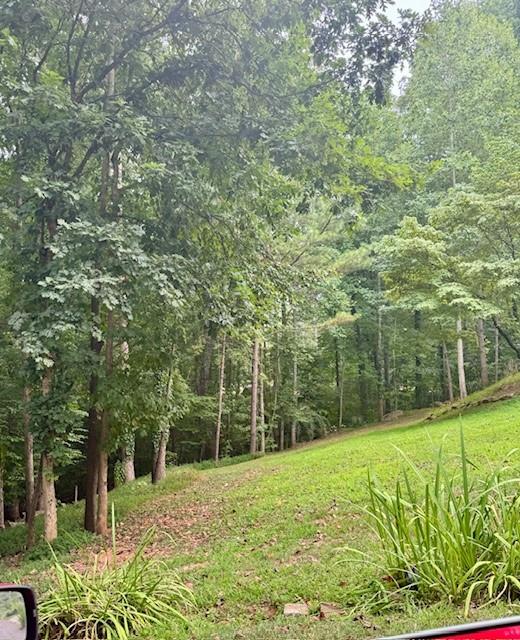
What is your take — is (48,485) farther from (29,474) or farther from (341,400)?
(341,400)

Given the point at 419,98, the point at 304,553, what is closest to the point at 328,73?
the point at 304,553

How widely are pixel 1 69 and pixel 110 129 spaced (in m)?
1.31

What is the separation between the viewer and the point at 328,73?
5.38 m

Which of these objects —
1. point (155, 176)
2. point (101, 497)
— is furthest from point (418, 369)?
point (155, 176)

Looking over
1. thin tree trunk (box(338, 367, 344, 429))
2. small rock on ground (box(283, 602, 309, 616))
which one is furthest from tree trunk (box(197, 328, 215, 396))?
small rock on ground (box(283, 602, 309, 616))

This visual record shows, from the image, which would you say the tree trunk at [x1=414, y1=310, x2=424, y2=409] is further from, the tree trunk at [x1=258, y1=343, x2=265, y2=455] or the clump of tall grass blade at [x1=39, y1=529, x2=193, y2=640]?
the clump of tall grass blade at [x1=39, y1=529, x2=193, y2=640]

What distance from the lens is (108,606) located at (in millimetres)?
2920

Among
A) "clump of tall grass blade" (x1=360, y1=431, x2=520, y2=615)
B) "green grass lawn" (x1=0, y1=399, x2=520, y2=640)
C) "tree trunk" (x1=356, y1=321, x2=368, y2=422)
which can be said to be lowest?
"green grass lawn" (x1=0, y1=399, x2=520, y2=640)

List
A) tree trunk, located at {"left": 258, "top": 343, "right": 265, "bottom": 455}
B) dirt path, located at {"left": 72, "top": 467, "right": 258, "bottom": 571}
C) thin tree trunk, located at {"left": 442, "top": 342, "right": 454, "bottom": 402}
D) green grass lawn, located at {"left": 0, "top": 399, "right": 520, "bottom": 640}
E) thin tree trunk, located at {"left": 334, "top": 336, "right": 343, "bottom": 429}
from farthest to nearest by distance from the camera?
thin tree trunk, located at {"left": 334, "top": 336, "right": 343, "bottom": 429}
thin tree trunk, located at {"left": 442, "top": 342, "right": 454, "bottom": 402}
tree trunk, located at {"left": 258, "top": 343, "right": 265, "bottom": 455}
dirt path, located at {"left": 72, "top": 467, "right": 258, "bottom": 571}
green grass lawn, located at {"left": 0, "top": 399, "right": 520, "bottom": 640}

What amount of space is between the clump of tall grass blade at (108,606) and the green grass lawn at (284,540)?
0.16 m

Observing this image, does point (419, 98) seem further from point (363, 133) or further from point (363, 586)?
point (363, 586)

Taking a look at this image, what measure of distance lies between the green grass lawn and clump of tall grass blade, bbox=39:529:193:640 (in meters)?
0.16

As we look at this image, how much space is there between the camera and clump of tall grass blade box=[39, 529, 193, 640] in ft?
9.18

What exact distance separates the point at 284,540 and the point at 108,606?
2181mm
